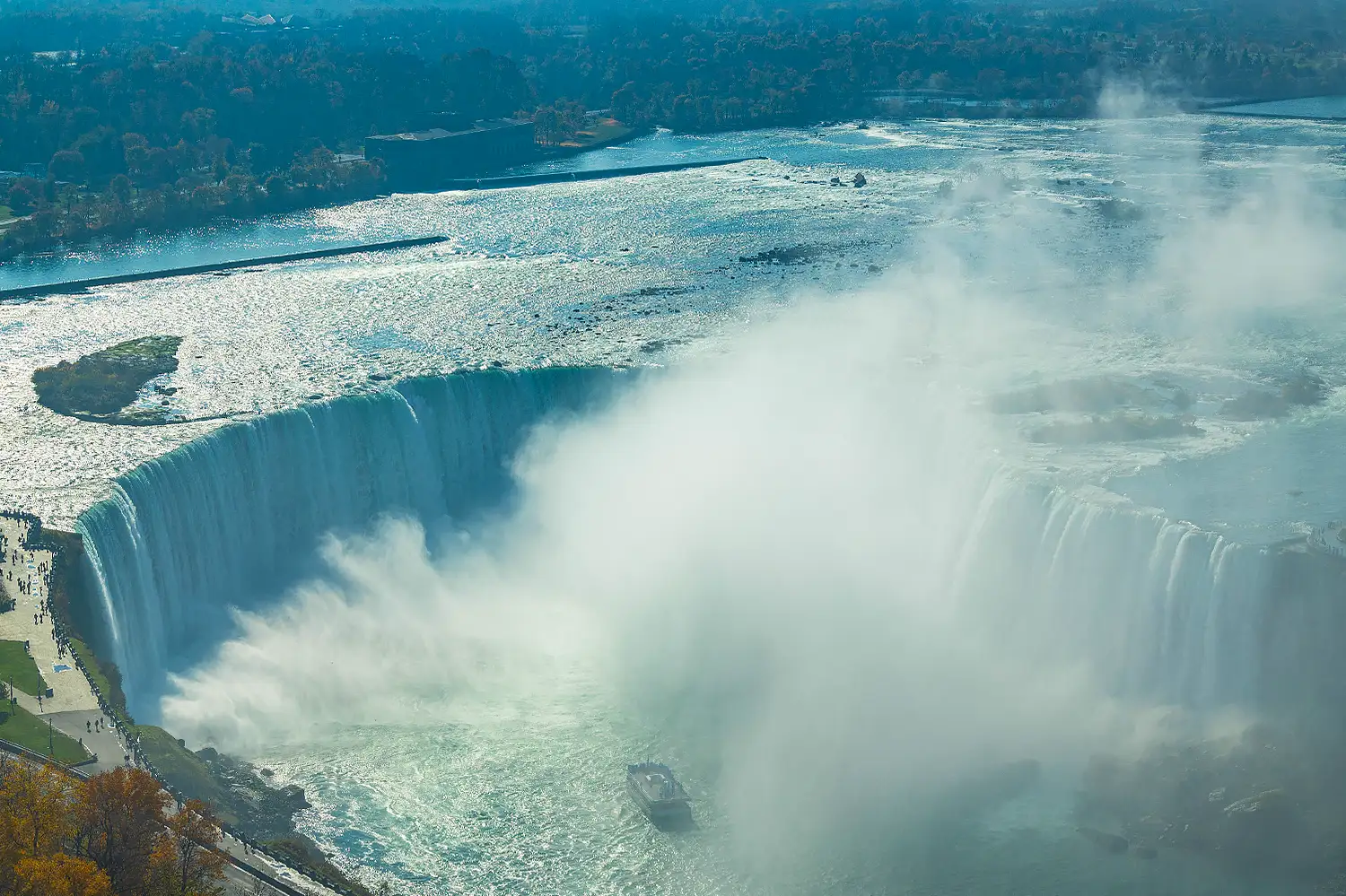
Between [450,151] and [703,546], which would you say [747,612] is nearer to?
[703,546]

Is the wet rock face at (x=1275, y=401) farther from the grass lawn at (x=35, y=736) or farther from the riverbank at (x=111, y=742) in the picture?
the grass lawn at (x=35, y=736)

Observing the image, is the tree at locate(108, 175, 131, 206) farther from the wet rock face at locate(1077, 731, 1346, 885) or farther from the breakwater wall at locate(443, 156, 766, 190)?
the wet rock face at locate(1077, 731, 1346, 885)

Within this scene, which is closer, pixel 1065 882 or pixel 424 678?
pixel 1065 882

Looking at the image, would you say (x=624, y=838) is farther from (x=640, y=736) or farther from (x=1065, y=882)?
(x=1065, y=882)

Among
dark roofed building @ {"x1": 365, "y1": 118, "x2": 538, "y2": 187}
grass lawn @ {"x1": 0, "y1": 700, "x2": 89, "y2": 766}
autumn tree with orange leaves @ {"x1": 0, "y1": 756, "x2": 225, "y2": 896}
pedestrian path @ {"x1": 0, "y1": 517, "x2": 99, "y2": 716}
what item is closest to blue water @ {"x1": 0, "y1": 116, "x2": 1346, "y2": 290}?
dark roofed building @ {"x1": 365, "y1": 118, "x2": 538, "y2": 187}

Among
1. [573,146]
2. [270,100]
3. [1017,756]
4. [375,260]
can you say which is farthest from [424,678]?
[270,100]
